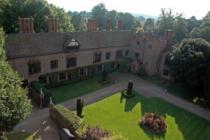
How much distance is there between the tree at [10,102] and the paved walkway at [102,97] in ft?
14.9

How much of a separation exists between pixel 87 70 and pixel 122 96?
10007 mm

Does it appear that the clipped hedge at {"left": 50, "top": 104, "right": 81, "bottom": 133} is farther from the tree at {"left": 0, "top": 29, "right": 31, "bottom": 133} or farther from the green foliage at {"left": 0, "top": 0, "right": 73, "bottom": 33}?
the green foliage at {"left": 0, "top": 0, "right": 73, "bottom": 33}

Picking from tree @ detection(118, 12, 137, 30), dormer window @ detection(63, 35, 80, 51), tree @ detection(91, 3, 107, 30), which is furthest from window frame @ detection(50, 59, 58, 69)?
tree @ detection(91, 3, 107, 30)

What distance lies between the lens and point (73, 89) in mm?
34281

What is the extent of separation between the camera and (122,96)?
3241 centimetres

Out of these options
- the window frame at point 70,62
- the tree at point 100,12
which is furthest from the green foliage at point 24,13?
the tree at point 100,12

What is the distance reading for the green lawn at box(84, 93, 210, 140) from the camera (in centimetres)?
2368

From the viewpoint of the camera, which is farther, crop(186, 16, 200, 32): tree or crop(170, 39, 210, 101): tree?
crop(186, 16, 200, 32): tree

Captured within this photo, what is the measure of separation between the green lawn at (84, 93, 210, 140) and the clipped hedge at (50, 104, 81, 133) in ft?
9.52

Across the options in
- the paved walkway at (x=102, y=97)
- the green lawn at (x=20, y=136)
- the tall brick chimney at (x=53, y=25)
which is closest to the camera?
the green lawn at (x=20, y=136)

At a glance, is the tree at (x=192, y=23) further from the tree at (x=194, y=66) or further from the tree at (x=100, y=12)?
the tree at (x=100, y=12)

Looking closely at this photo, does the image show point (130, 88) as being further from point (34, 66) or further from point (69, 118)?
point (34, 66)

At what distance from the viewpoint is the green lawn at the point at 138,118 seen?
23.7 metres

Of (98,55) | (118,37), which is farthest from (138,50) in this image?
(98,55)
